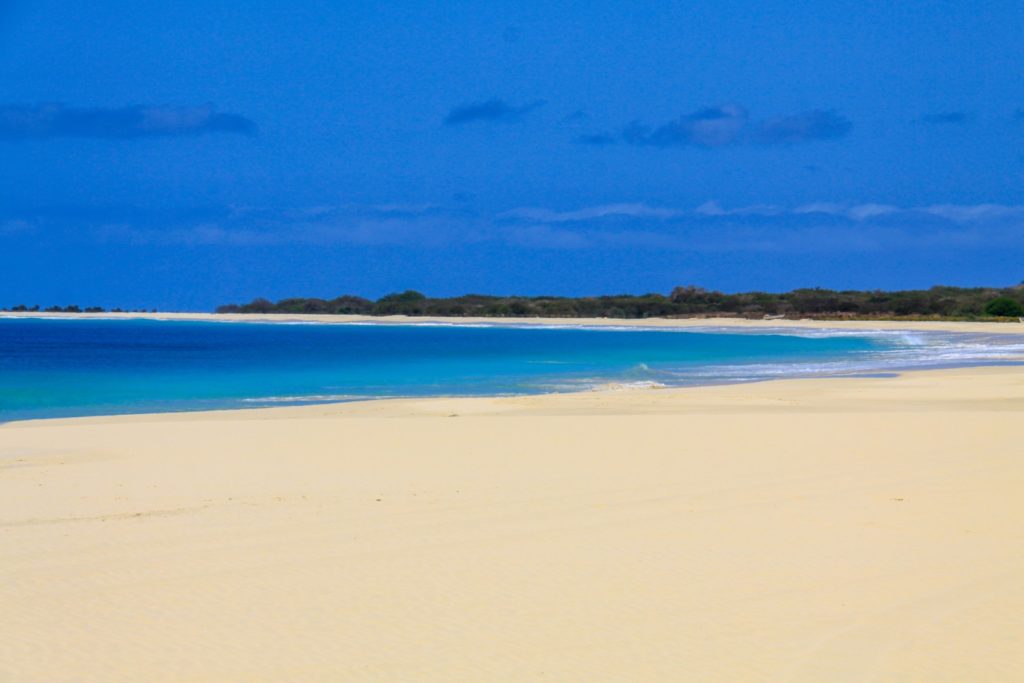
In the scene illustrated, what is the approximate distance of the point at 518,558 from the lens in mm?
6637

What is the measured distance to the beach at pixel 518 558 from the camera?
4.89 metres

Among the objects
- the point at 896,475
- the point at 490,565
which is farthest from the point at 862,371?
the point at 490,565

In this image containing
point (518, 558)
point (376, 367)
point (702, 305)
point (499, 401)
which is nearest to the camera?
point (518, 558)

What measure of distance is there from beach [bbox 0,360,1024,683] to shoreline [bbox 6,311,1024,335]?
158 ft

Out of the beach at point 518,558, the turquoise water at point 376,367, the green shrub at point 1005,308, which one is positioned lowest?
the turquoise water at point 376,367

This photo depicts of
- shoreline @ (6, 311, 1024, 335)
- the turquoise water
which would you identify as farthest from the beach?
shoreline @ (6, 311, 1024, 335)

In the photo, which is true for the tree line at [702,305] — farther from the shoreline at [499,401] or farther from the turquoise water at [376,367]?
the shoreline at [499,401]

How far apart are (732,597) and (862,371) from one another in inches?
894

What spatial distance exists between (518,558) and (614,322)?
74674 millimetres

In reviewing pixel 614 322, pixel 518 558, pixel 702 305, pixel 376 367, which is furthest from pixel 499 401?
pixel 702 305

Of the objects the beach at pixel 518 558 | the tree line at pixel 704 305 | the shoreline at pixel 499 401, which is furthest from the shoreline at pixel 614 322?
the beach at pixel 518 558

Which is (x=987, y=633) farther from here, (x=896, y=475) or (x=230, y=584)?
(x=896, y=475)

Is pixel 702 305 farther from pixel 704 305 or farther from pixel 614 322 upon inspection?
pixel 614 322

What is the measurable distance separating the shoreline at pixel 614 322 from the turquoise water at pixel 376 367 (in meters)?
A: 11.3
